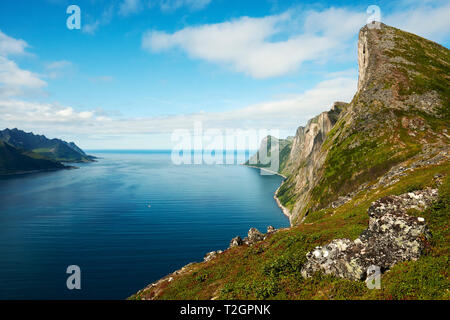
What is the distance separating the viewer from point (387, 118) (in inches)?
3022

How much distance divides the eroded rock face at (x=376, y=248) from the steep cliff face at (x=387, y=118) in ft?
122

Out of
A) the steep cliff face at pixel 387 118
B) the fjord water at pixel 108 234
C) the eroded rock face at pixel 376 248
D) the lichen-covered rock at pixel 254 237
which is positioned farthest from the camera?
the fjord water at pixel 108 234

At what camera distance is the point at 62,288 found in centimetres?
6975

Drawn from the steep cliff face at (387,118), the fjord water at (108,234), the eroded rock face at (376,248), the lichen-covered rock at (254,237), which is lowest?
the fjord water at (108,234)

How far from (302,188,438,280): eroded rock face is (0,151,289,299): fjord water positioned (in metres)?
66.9

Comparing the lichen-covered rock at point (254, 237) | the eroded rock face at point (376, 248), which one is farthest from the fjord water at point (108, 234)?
the eroded rock face at point (376, 248)

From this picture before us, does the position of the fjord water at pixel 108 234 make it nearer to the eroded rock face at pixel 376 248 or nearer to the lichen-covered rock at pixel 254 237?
the lichen-covered rock at pixel 254 237

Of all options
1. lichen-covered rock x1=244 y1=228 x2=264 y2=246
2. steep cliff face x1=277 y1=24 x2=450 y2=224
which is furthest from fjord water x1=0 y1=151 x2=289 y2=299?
steep cliff face x1=277 y1=24 x2=450 y2=224

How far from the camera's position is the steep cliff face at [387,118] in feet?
216

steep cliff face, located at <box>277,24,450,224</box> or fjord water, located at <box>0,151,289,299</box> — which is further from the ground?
steep cliff face, located at <box>277,24,450,224</box>

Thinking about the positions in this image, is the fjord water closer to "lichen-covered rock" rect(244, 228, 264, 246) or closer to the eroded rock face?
"lichen-covered rock" rect(244, 228, 264, 246)

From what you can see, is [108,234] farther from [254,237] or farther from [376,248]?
[376,248]

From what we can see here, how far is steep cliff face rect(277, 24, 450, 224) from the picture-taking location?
65.9 metres
